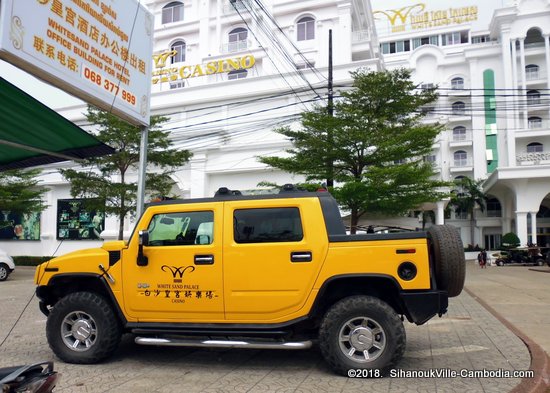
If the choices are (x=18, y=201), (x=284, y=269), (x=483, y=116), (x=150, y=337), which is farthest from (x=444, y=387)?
(x=483, y=116)

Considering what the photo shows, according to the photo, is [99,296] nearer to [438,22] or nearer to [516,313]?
[516,313]

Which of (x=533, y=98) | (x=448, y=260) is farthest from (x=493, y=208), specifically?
(x=448, y=260)

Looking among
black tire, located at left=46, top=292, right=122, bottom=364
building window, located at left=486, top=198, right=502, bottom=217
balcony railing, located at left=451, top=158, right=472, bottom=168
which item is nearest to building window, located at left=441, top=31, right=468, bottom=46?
balcony railing, located at left=451, top=158, right=472, bottom=168

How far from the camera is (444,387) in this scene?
4883 millimetres

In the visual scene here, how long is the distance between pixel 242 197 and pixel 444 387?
3.01m

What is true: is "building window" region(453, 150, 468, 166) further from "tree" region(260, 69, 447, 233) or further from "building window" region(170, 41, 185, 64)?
"tree" region(260, 69, 447, 233)

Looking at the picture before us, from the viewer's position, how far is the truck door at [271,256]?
526 centimetres

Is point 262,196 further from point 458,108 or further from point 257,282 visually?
point 458,108

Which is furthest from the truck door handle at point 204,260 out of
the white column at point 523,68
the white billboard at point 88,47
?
the white column at point 523,68

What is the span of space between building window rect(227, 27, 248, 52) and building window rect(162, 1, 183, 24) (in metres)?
5.79

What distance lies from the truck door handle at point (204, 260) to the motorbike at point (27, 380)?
98.8 inches

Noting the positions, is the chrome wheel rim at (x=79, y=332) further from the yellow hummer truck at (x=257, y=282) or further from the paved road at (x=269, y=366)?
the paved road at (x=269, y=366)

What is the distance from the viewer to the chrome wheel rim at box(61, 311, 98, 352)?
19.1ft

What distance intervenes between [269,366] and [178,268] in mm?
1610
